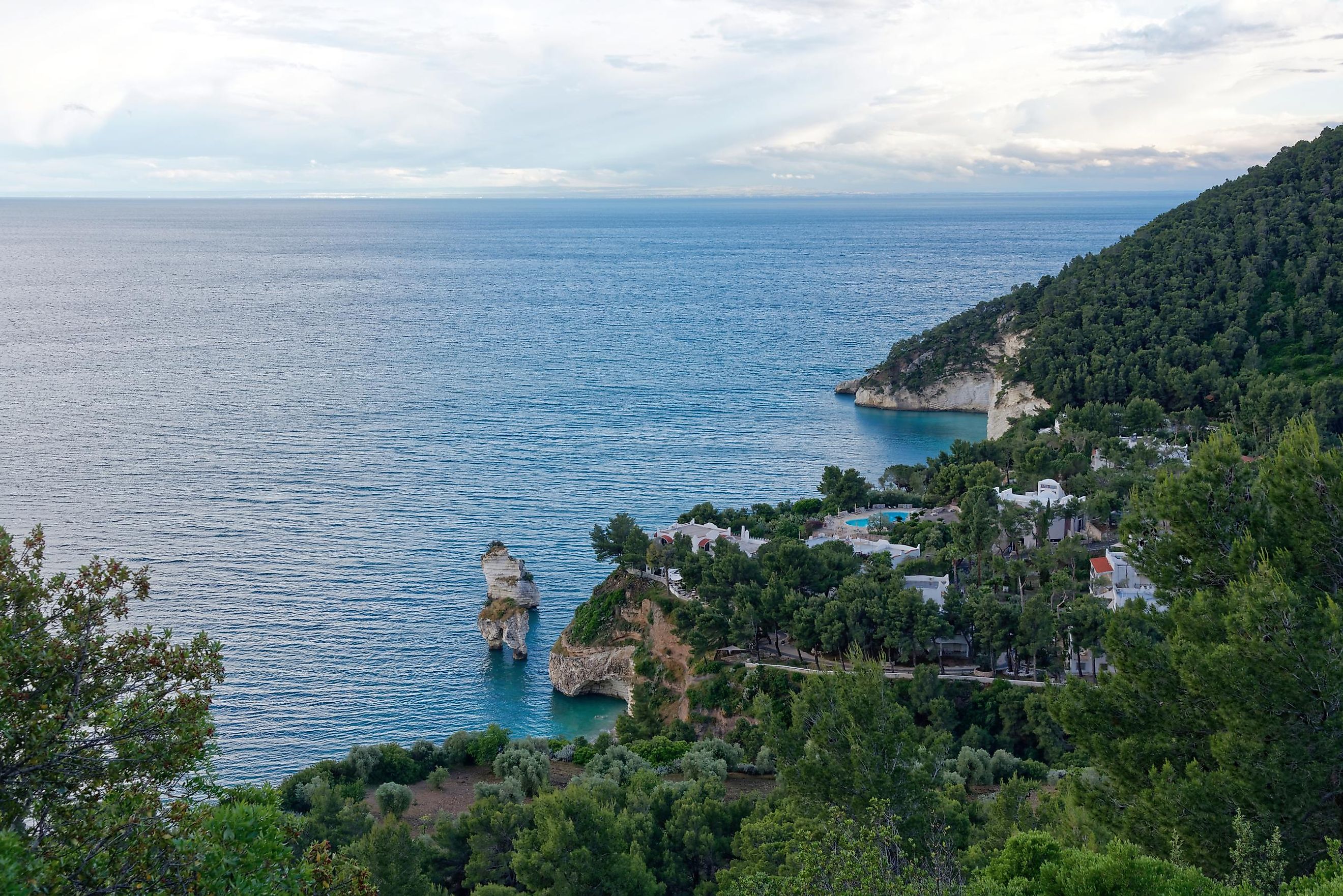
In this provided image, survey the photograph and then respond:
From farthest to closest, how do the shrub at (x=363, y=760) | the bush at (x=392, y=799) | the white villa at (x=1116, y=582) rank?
1. the white villa at (x=1116, y=582)
2. the shrub at (x=363, y=760)
3. the bush at (x=392, y=799)

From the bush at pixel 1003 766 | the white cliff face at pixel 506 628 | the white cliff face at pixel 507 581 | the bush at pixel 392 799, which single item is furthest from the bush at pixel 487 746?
the bush at pixel 1003 766

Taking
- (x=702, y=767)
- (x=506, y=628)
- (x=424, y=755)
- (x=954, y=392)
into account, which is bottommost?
(x=424, y=755)

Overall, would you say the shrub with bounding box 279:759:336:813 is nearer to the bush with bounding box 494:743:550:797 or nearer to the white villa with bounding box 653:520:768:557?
the bush with bounding box 494:743:550:797

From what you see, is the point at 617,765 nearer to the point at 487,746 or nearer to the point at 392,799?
the point at 392,799

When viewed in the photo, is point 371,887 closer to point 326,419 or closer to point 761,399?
point 326,419

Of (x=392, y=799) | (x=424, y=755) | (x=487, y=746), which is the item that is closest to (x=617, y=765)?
(x=392, y=799)

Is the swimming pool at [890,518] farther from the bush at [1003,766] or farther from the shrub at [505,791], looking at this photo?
the shrub at [505,791]

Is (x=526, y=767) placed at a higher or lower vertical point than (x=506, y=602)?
lower

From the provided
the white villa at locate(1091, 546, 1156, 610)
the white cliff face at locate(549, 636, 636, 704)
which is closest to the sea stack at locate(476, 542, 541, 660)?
the white cliff face at locate(549, 636, 636, 704)
